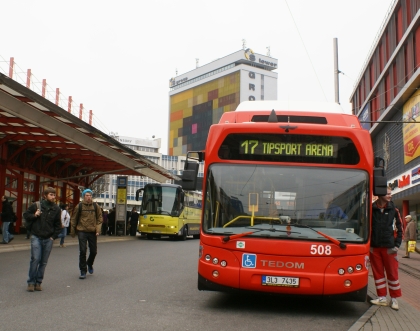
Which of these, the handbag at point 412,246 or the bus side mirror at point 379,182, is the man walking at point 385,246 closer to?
the bus side mirror at point 379,182

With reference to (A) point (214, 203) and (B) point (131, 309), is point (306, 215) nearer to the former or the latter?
(A) point (214, 203)

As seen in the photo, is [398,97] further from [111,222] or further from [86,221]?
[86,221]

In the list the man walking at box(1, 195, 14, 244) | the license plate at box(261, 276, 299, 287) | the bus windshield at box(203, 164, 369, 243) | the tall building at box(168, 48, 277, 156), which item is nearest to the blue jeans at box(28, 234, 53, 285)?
the bus windshield at box(203, 164, 369, 243)

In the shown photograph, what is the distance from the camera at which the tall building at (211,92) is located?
140375mm

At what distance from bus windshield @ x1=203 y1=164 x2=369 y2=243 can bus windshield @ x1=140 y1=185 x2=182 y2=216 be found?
2243 centimetres

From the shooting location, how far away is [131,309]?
26.1 ft

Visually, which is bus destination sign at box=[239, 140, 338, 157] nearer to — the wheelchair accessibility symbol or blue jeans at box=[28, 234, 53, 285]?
the wheelchair accessibility symbol

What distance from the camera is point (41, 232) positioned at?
32.0 feet

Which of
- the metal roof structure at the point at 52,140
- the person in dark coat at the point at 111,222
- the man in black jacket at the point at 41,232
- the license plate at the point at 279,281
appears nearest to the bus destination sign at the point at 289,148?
the license plate at the point at 279,281

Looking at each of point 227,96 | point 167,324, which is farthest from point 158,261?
point 227,96

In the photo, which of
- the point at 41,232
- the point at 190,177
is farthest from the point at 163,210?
the point at 190,177

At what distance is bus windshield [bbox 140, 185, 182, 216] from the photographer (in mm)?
30875

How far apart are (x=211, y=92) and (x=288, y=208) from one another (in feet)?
467

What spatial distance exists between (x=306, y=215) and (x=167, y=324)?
248cm
